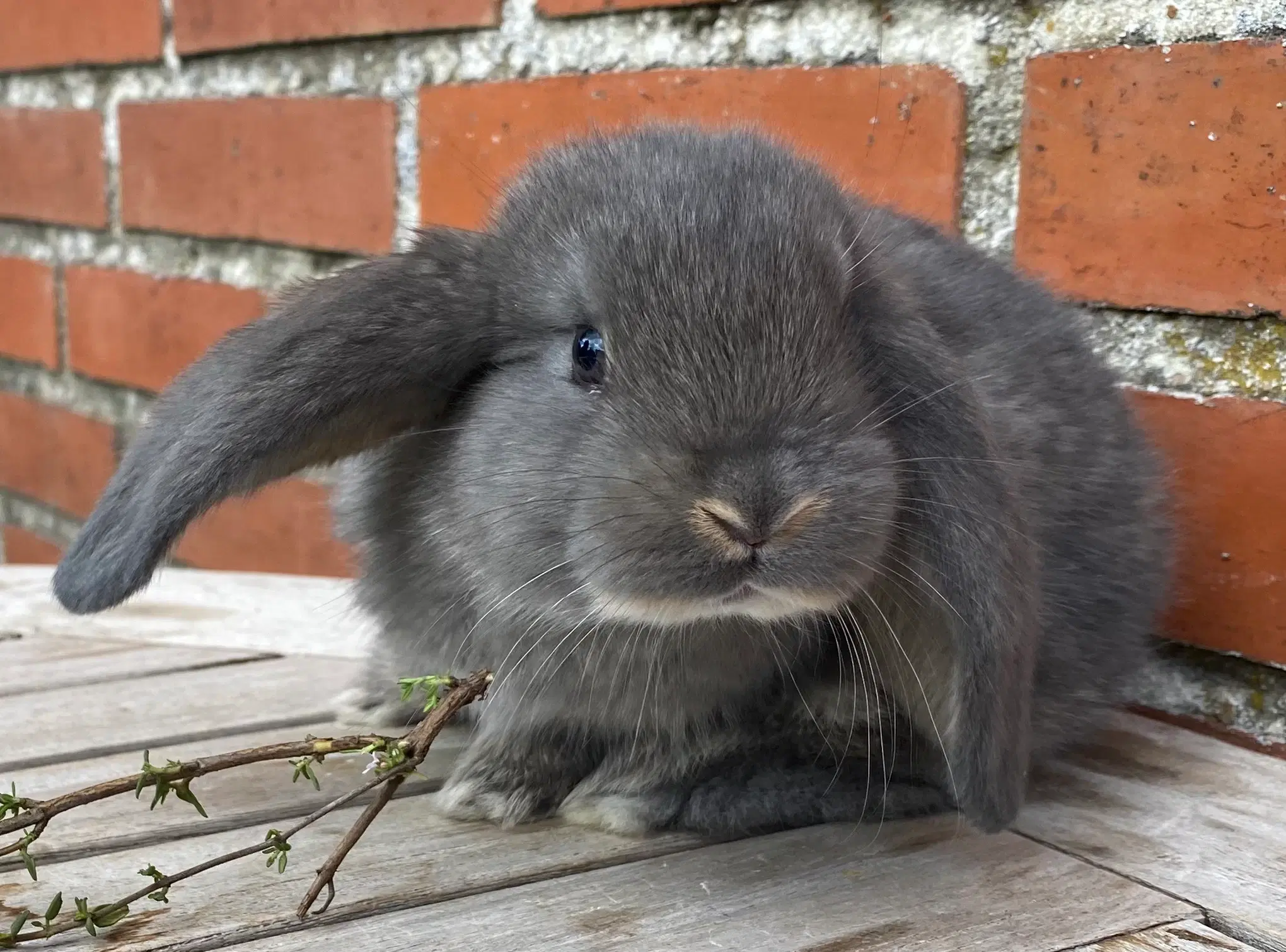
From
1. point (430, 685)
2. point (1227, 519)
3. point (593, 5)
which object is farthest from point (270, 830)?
point (593, 5)

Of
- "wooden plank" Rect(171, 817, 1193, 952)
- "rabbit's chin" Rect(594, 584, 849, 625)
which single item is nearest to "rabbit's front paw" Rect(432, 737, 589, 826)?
"wooden plank" Rect(171, 817, 1193, 952)

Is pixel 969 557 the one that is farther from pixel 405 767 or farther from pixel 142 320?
pixel 142 320

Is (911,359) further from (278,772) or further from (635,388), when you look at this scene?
(278,772)

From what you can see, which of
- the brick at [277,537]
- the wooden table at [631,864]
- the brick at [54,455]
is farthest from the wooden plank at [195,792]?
the brick at [54,455]

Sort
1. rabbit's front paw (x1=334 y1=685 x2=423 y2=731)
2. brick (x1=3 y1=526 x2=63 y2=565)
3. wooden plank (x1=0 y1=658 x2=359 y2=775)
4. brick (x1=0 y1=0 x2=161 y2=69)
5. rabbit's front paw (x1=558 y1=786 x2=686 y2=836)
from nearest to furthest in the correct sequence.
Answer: rabbit's front paw (x1=558 y1=786 x2=686 y2=836) < wooden plank (x1=0 y1=658 x2=359 y2=775) < rabbit's front paw (x1=334 y1=685 x2=423 y2=731) < brick (x1=0 y1=0 x2=161 y2=69) < brick (x1=3 y1=526 x2=63 y2=565)

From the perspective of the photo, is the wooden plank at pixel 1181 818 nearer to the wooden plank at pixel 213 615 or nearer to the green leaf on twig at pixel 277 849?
the green leaf on twig at pixel 277 849

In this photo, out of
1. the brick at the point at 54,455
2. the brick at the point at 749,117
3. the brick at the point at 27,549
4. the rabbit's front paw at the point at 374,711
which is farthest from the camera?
the brick at the point at 27,549

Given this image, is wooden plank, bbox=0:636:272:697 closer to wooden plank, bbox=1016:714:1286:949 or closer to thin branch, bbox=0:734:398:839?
thin branch, bbox=0:734:398:839

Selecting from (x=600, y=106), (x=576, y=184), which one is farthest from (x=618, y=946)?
(x=600, y=106)
